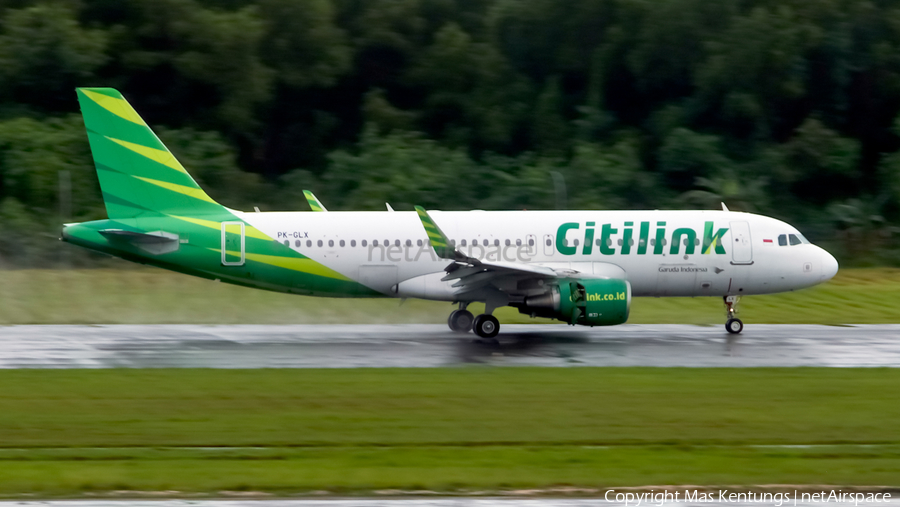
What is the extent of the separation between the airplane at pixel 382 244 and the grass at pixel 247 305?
9.53ft

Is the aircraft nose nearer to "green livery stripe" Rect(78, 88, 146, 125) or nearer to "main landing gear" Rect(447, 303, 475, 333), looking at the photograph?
"main landing gear" Rect(447, 303, 475, 333)

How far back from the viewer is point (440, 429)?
12984mm

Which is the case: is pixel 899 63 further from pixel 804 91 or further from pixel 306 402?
pixel 306 402

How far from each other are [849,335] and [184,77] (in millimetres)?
32306

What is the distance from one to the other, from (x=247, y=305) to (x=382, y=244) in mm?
6008

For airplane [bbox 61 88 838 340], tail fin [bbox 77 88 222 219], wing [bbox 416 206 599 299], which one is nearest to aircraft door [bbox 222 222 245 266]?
airplane [bbox 61 88 838 340]

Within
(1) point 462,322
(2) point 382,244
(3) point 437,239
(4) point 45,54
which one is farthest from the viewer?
(4) point 45,54

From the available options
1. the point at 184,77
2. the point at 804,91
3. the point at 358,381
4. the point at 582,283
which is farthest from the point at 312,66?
the point at 358,381

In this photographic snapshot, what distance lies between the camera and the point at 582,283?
68.2 ft

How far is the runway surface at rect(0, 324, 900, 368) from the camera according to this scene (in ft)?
60.6

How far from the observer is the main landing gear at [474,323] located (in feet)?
71.5

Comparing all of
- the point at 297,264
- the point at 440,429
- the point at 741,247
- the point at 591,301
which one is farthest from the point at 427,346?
the point at 741,247

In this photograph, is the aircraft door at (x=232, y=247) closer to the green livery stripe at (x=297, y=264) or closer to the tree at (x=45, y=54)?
the green livery stripe at (x=297, y=264)

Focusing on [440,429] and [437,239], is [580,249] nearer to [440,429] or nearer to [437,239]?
[437,239]
